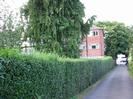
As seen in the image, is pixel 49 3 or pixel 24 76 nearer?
pixel 24 76

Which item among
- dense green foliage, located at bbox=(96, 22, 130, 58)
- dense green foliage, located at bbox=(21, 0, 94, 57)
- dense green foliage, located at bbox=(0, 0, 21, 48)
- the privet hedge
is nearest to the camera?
the privet hedge

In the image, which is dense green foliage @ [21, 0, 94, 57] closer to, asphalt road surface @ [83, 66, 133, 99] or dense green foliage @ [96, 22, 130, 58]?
asphalt road surface @ [83, 66, 133, 99]

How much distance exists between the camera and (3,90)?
331 inches

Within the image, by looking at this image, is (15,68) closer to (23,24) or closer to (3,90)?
(3,90)

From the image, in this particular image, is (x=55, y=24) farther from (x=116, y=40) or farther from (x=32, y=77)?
(x=116, y=40)

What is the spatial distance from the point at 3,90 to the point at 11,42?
41.7 ft

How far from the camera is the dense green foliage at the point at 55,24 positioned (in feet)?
97.2

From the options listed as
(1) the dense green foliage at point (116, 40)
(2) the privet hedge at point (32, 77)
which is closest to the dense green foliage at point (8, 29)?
(2) the privet hedge at point (32, 77)

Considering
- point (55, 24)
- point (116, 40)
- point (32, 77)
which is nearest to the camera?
point (32, 77)

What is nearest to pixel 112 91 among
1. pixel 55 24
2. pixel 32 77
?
pixel 55 24

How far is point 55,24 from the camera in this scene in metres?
29.8

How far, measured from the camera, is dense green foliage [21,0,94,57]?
1167 inches

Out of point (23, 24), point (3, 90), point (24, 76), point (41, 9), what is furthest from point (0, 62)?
point (41, 9)

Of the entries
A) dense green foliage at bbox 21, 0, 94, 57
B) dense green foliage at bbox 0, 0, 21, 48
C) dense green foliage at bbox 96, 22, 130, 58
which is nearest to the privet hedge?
dense green foliage at bbox 0, 0, 21, 48
